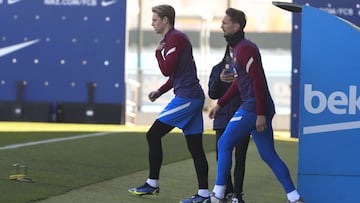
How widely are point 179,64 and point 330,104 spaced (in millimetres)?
1466

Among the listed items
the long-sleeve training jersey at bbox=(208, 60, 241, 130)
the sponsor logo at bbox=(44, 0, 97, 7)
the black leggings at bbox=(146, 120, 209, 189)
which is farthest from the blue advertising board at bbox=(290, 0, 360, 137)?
the black leggings at bbox=(146, 120, 209, 189)

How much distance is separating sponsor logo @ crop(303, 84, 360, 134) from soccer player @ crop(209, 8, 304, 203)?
33 centimetres

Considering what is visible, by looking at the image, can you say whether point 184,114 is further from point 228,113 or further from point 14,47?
point 14,47

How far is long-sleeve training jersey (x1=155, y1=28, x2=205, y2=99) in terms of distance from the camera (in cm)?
638

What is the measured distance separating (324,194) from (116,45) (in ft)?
39.9

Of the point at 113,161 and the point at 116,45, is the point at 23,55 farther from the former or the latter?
the point at 113,161

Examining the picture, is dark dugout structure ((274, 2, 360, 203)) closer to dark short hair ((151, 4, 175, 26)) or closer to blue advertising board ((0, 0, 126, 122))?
dark short hair ((151, 4, 175, 26))

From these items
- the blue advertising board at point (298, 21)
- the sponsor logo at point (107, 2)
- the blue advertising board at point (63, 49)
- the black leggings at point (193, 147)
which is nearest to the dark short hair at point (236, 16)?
the black leggings at point (193, 147)

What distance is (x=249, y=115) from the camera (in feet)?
19.1

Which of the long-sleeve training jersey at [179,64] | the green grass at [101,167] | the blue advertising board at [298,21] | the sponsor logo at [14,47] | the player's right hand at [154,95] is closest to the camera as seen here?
the long-sleeve training jersey at [179,64]

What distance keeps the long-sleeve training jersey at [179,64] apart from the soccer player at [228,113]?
215mm

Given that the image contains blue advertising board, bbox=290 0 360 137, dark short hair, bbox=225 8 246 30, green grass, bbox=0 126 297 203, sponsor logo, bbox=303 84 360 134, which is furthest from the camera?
blue advertising board, bbox=290 0 360 137

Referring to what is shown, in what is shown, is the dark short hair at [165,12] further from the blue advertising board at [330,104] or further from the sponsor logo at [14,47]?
the sponsor logo at [14,47]

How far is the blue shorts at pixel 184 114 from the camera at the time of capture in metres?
6.46
